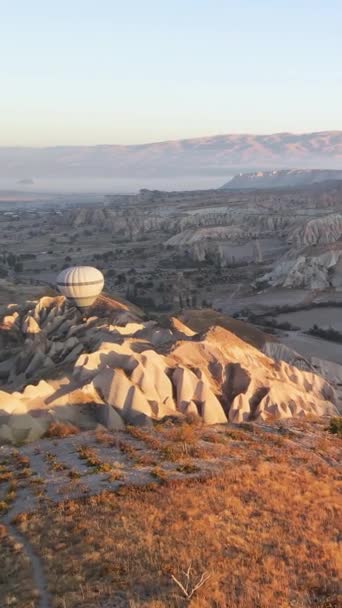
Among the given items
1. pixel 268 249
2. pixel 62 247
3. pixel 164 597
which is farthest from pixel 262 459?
pixel 62 247

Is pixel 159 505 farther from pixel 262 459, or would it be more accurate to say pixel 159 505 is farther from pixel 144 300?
pixel 144 300

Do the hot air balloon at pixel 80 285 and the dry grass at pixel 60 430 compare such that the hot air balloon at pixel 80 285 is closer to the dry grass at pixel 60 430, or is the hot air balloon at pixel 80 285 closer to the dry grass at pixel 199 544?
the dry grass at pixel 60 430

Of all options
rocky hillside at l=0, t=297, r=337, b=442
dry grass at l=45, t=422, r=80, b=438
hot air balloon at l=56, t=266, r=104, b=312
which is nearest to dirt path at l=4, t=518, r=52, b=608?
dry grass at l=45, t=422, r=80, b=438

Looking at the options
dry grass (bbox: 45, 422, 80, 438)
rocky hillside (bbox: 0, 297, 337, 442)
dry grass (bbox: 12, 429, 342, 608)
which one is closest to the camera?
dry grass (bbox: 12, 429, 342, 608)

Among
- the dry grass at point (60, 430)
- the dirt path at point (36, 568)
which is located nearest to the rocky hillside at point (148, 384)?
the dry grass at point (60, 430)

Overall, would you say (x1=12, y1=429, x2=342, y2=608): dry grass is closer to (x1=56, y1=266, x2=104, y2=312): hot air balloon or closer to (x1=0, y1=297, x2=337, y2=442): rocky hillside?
(x1=0, y1=297, x2=337, y2=442): rocky hillside

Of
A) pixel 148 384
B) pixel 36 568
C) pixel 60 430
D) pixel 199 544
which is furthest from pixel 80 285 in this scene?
pixel 36 568

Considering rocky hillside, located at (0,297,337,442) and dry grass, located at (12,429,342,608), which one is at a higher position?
dry grass, located at (12,429,342,608)
